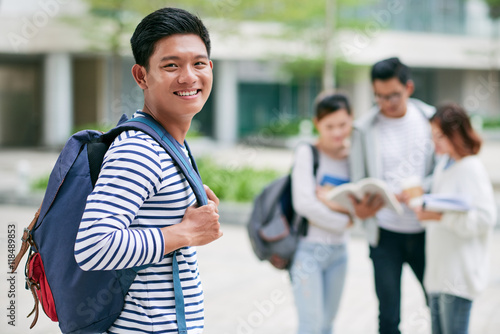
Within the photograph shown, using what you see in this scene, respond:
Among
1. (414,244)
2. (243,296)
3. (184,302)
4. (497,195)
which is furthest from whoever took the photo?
(497,195)

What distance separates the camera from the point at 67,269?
1.63 meters

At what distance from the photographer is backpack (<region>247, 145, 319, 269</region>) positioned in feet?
12.2

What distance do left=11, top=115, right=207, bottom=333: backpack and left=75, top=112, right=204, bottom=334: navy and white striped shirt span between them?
2cm

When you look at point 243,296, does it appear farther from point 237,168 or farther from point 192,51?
point 237,168

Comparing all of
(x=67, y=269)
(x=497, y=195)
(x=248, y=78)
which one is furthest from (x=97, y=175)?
(x=248, y=78)

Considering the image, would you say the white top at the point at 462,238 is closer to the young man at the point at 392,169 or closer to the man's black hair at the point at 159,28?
the young man at the point at 392,169

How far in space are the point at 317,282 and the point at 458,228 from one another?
0.86 meters

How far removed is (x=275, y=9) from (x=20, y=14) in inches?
377

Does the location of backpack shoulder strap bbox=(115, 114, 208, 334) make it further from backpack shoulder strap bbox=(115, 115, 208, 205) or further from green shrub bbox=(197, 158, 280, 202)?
green shrub bbox=(197, 158, 280, 202)

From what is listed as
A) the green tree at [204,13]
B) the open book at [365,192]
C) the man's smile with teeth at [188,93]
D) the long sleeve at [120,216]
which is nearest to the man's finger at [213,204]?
the long sleeve at [120,216]

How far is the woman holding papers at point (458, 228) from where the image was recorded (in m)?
3.27

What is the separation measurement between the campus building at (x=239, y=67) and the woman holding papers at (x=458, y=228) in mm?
13570

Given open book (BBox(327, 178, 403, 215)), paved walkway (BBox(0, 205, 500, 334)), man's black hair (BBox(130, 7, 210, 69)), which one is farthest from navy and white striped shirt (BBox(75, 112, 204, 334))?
paved walkway (BBox(0, 205, 500, 334))

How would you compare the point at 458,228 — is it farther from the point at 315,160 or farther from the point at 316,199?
the point at 315,160
